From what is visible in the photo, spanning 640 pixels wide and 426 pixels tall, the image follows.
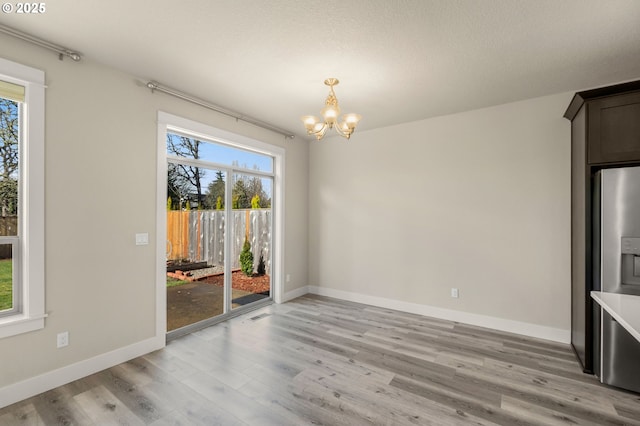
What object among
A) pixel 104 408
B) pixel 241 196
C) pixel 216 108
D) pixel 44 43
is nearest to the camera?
pixel 104 408

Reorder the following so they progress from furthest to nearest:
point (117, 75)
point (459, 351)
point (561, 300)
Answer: point (561, 300) < point (459, 351) < point (117, 75)

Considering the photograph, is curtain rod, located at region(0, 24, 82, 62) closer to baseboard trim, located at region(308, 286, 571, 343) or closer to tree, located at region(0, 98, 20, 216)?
tree, located at region(0, 98, 20, 216)

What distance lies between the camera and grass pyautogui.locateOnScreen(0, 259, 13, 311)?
2285 millimetres

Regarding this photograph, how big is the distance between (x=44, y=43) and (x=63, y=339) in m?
2.47

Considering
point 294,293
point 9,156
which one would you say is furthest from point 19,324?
point 294,293

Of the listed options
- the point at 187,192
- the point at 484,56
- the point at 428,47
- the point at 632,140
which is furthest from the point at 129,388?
the point at 632,140

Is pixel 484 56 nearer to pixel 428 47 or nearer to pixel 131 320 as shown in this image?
pixel 428 47

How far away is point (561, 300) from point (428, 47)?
3181 mm

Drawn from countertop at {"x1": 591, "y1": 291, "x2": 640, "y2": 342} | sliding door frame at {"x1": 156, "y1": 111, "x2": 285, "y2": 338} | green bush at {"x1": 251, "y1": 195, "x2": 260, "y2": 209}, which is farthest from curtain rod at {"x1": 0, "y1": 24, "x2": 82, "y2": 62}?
countertop at {"x1": 591, "y1": 291, "x2": 640, "y2": 342}

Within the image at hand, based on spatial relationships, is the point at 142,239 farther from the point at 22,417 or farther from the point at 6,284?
the point at 22,417

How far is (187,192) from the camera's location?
11.7 ft

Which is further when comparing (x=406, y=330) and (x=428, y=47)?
(x=406, y=330)

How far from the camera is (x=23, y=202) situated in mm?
2314

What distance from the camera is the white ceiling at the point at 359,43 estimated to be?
197 cm
